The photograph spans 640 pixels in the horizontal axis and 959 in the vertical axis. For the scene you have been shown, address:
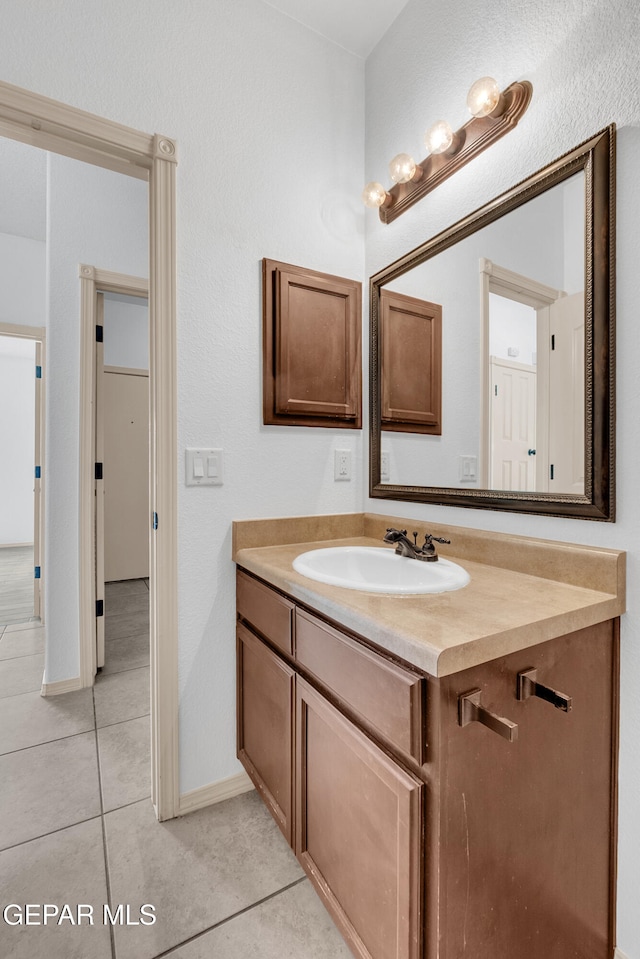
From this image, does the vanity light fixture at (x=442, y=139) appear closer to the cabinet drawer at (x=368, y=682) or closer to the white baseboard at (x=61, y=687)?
the cabinet drawer at (x=368, y=682)

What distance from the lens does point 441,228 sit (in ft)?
4.83

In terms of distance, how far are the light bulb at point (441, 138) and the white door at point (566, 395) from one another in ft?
2.16

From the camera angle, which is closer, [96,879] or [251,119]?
[96,879]

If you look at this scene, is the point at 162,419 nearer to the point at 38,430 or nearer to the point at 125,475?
the point at 38,430

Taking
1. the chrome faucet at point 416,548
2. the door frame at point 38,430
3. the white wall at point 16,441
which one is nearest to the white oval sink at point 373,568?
the chrome faucet at point 416,548

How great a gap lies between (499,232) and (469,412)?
508 mm

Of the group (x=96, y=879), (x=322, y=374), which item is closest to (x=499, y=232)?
(x=322, y=374)

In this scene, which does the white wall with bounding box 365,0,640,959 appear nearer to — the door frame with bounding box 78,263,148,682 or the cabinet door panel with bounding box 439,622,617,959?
the cabinet door panel with bounding box 439,622,617,959

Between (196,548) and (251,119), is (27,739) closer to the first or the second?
(196,548)

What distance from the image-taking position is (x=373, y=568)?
1.39m

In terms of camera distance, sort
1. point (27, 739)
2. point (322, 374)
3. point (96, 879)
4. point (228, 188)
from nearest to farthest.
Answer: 1. point (96, 879)
2. point (228, 188)
3. point (322, 374)
4. point (27, 739)

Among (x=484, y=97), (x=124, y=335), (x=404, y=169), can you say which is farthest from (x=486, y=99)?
(x=124, y=335)

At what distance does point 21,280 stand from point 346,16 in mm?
2968

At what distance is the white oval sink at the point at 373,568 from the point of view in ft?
3.68
